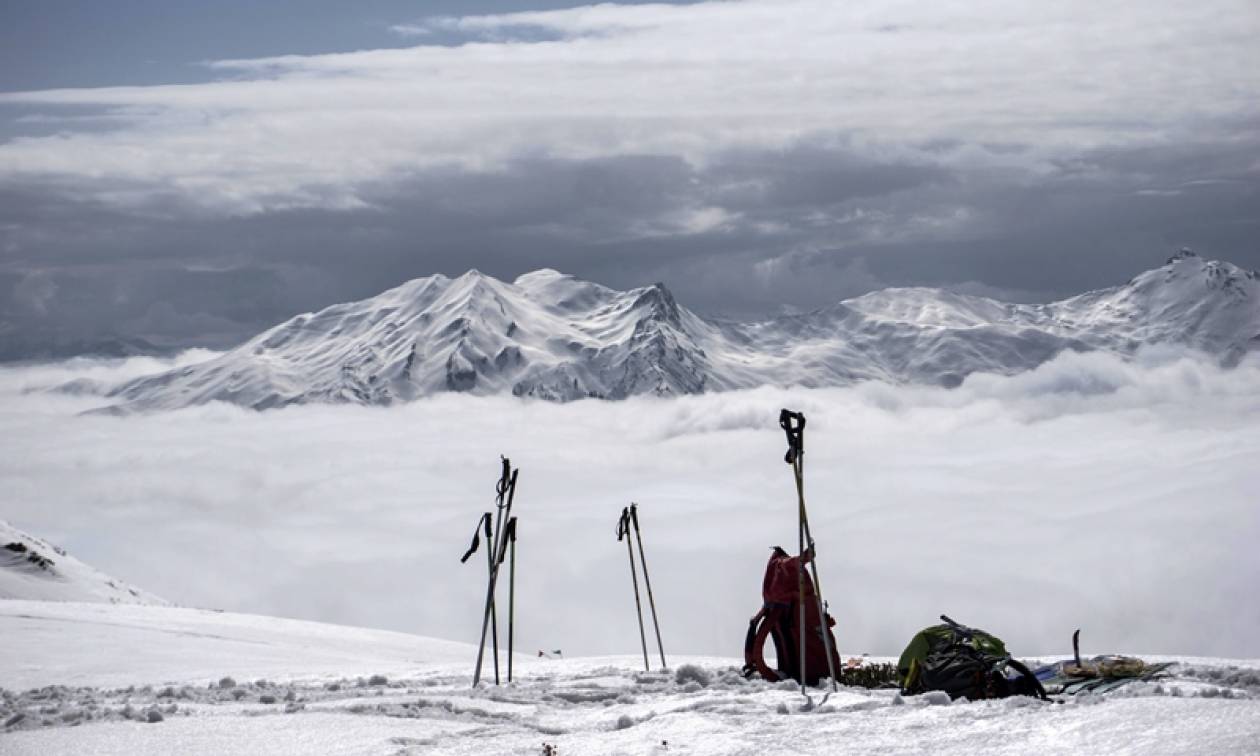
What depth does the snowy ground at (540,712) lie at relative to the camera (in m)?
13.1

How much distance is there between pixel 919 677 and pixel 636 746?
584cm

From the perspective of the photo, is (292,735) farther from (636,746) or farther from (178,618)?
(178,618)

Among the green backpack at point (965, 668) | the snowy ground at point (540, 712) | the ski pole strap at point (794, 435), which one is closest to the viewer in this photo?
the snowy ground at point (540, 712)

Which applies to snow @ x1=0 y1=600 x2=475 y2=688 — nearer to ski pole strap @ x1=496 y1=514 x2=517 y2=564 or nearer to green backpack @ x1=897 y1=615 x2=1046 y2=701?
ski pole strap @ x1=496 y1=514 x2=517 y2=564

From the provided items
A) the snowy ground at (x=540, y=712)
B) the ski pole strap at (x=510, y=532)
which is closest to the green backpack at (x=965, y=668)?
the snowy ground at (x=540, y=712)

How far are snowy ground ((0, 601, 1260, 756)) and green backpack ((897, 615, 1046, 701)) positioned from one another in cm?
83

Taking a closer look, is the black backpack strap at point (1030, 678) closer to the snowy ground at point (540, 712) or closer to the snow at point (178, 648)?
the snowy ground at point (540, 712)

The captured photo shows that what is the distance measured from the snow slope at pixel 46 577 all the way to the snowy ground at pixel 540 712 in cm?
4680

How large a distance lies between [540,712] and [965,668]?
18.4 feet

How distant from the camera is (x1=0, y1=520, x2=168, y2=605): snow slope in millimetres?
70688

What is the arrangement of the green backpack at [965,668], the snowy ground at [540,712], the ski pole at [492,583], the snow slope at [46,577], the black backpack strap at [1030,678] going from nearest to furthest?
the snowy ground at [540,712]
the black backpack strap at [1030,678]
the green backpack at [965,668]
the ski pole at [492,583]
the snow slope at [46,577]

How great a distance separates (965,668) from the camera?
17.5 meters

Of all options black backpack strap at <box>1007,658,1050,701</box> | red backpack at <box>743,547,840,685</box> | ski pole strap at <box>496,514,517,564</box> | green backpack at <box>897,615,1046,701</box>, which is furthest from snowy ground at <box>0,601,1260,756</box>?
ski pole strap at <box>496,514,517,564</box>

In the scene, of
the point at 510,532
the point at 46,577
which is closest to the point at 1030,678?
the point at 510,532
